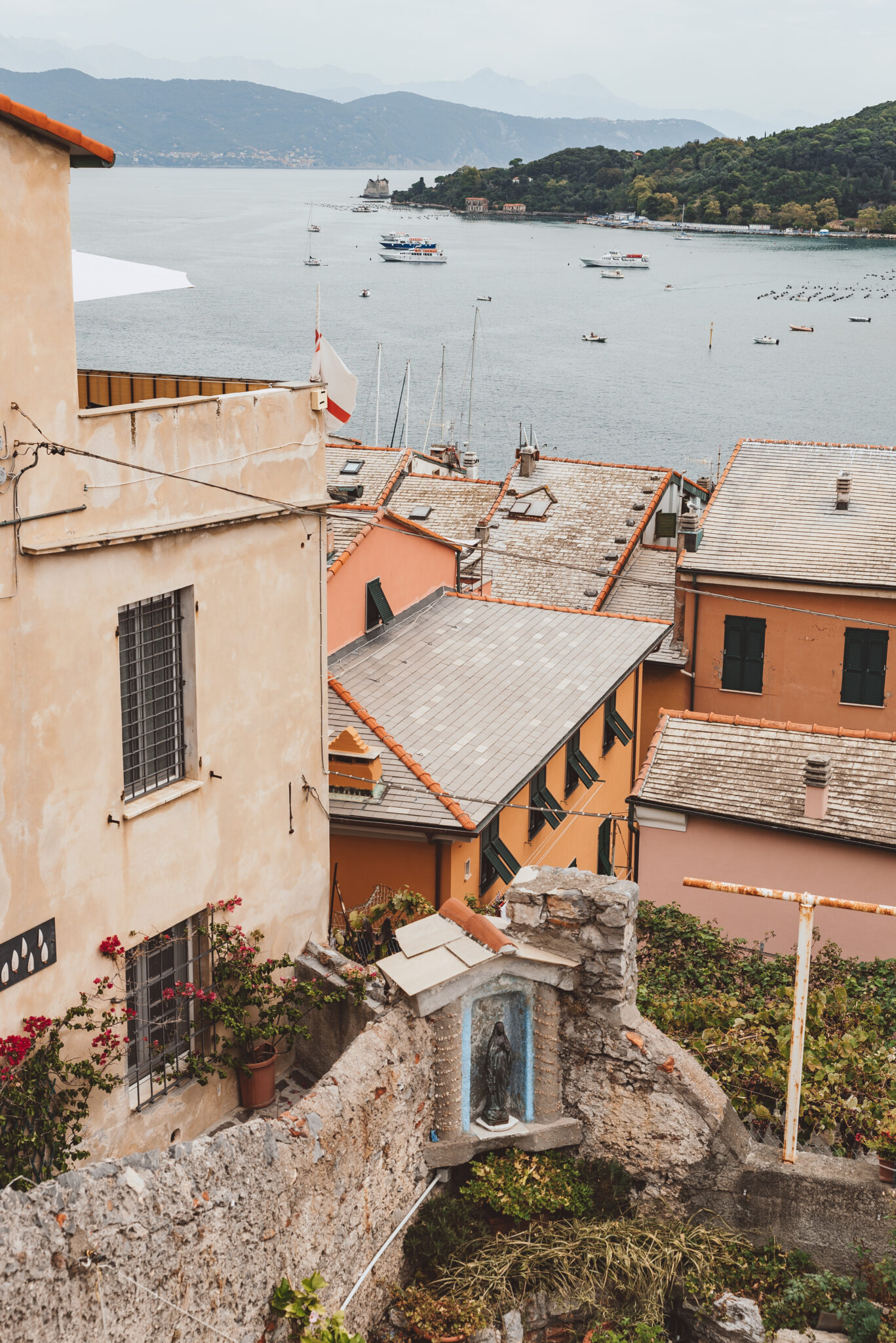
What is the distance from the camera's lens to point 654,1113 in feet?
40.9

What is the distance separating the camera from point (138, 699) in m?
13.2

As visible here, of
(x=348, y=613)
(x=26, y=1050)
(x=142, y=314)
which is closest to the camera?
(x=26, y=1050)

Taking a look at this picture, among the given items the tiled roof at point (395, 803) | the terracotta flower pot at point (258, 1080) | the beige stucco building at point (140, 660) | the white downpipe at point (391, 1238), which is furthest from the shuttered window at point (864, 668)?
the white downpipe at point (391, 1238)

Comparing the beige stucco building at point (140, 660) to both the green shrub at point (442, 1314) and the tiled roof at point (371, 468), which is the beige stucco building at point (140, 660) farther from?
the tiled roof at point (371, 468)

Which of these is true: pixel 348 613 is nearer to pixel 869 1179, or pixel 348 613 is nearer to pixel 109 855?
pixel 109 855

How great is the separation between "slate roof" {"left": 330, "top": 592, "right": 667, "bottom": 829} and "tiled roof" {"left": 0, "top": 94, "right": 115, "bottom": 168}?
9.66 metres

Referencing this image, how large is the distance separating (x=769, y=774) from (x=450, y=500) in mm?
26354

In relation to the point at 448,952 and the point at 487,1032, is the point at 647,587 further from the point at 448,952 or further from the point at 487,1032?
the point at 448,952

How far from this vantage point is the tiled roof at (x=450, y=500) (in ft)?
147

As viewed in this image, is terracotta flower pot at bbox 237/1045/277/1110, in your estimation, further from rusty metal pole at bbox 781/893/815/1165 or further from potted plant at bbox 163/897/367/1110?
rusty metal pole at bbox 781/893/815/1165

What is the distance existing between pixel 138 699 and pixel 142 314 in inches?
6526

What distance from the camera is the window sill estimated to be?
13031 mm

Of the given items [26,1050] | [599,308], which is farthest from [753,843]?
[599,308]

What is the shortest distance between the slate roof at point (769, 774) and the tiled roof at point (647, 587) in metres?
12.4
